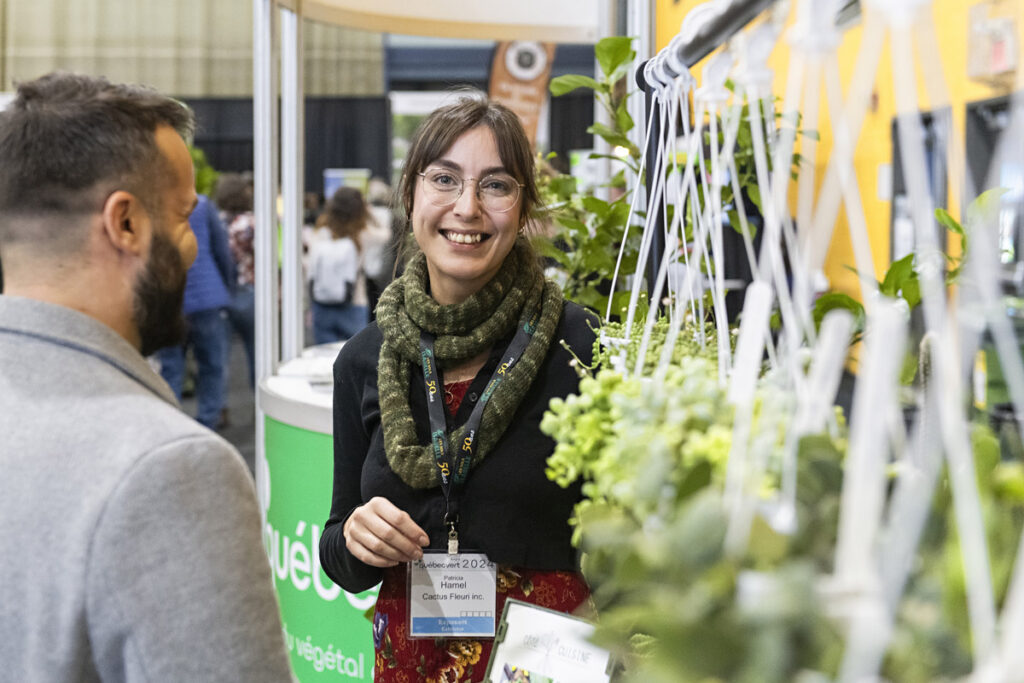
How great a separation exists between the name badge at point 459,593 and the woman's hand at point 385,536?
0.13ft

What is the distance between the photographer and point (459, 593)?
160 centimetres

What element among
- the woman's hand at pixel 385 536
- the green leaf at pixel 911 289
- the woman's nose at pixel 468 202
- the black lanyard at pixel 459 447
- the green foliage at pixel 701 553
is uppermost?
the woman's nose at pixel 468 202

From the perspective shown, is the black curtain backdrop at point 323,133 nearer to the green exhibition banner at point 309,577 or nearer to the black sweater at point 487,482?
the green exhibition banner at point 309,577

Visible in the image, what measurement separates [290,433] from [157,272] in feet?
6.09

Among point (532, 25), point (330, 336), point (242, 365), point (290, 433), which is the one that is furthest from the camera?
point (242, 365)

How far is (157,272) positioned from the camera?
109cm

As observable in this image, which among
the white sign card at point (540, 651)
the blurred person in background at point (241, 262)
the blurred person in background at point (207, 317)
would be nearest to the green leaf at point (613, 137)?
the white sign card at point (540, 651)

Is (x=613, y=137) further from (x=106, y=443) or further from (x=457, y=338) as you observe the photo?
(x=106, y=443)

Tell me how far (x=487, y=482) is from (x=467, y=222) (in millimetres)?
418

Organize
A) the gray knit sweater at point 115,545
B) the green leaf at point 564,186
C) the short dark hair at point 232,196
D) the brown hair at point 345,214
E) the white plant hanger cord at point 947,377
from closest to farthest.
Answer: the white plant hanger cord at point 947,377, the gray knit sweater at point 115,545, the green leaf at point 564,186, the brown hair at point 345,214, the short dark hair at point 232,196

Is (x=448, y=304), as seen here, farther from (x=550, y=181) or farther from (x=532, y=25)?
(x=532, y=25)

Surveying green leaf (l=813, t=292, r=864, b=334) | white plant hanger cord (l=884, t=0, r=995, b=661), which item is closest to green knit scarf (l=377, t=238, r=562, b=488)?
green leaf (l=813, t=292, r=864, b=334)

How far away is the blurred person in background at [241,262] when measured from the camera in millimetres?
6992

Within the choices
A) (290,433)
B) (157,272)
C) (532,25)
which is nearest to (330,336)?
(532,25)
